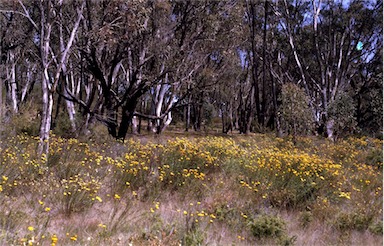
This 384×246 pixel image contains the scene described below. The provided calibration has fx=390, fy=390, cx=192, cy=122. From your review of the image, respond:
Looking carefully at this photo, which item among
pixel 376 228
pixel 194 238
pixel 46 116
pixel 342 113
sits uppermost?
pixel 342 113

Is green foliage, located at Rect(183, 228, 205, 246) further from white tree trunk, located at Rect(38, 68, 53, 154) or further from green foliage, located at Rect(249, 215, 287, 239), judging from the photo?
white tree trunk, located at Rect(38, 68, 53, 154)

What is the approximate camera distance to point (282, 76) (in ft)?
93.7

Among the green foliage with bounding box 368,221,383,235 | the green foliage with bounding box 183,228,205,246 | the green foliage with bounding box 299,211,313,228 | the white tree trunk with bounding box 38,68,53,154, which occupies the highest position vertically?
the white tree trunk with bounding box 38,68,53,154

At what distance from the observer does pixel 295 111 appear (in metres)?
15.9

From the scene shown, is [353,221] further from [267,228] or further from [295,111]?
[295,111]

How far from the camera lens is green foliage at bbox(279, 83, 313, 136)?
15938mm

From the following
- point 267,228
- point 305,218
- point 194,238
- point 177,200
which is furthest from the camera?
point 177,200

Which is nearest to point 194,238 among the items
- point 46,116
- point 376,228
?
point 376,228

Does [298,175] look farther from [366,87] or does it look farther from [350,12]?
[366,87]

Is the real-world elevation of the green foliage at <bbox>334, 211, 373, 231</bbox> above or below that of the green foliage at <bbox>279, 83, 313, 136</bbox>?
below

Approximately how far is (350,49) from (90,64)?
18491 millimetres

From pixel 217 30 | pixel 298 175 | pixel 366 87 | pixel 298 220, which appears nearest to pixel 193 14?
pixel 217 30

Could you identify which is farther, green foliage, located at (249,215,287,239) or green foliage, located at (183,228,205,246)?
green foliage, located at (249,215,287,239)

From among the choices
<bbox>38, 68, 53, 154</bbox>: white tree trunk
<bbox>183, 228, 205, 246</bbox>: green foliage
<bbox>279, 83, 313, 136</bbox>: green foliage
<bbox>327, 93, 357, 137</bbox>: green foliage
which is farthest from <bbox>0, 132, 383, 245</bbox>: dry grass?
<bbox>327, 93, 357, 137</bbox>: green foliage
